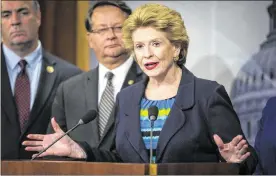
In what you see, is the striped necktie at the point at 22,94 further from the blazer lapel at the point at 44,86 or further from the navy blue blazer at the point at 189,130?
the navy blue blazer at the point at 189,130

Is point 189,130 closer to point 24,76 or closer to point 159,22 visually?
point 159,22

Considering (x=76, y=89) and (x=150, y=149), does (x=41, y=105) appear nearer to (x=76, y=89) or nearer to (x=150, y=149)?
(x=76, y=89)

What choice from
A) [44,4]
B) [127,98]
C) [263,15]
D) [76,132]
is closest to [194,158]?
[127,98]

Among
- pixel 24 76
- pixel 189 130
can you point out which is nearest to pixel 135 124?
pixel 189 130

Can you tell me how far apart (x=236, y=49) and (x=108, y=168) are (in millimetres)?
1825

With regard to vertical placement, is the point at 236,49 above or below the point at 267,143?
above

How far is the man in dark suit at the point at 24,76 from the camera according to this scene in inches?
165

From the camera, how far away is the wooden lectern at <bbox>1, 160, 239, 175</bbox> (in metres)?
2.47

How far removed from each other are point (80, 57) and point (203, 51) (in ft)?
2.81

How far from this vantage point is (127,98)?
3369 mm

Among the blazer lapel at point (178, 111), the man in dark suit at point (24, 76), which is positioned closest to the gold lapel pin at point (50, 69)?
the man in dark suit at point (24, 76)

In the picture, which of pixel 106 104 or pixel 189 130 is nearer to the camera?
pixel 189 130

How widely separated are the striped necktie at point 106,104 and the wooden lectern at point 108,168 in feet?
3.94

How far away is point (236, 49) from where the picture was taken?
13.4 feet
